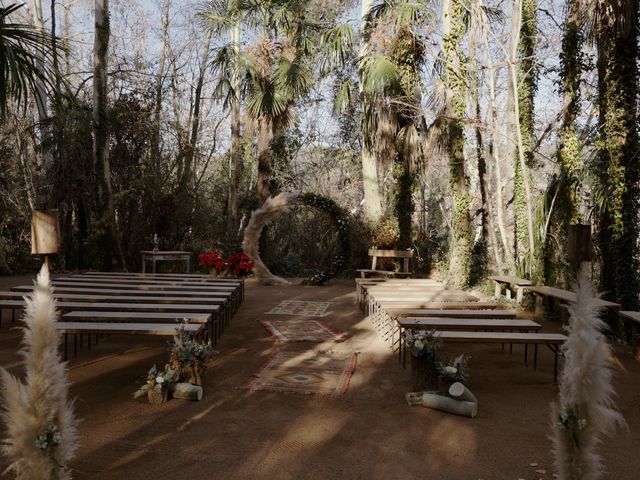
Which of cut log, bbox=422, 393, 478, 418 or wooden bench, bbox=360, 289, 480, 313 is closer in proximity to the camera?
cut log, bbox=422, 393, 478, 418

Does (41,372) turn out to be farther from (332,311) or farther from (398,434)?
(332,311)

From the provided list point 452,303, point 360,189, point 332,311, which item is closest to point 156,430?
point 452,303

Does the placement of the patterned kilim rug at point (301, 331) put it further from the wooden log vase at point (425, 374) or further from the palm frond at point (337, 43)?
the palm frond at point (337, 43)

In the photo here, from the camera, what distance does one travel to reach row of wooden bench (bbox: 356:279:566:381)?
5.54 m

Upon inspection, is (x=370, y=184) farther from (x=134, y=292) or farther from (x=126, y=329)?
(x=126, y=329)

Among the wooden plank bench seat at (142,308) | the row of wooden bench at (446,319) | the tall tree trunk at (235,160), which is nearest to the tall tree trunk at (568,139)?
the row of wooden bench at (446,319)

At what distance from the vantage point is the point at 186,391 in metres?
4.67

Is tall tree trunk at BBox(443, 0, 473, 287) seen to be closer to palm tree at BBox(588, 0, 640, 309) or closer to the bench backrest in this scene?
the bench backrest

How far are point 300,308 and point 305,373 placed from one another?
436 centimetres

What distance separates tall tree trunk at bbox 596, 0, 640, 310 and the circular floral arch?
23.3ft

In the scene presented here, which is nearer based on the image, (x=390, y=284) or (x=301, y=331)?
(x=301, y=331)

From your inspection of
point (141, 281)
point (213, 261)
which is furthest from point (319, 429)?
point (213, 261)

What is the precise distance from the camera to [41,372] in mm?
1989

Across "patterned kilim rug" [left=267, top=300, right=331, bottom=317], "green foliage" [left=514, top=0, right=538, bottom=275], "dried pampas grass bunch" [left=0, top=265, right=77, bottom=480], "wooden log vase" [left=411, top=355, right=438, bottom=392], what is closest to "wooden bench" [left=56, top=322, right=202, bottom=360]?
"wooden log vase" [left=411, top=355, right=438, bottom=392]
